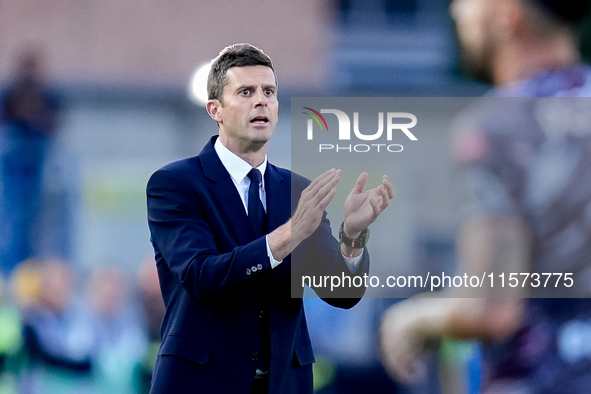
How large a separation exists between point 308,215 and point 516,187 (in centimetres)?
61

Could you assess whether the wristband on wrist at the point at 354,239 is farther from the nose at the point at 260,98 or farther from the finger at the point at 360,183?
the nose at the point at 260,98

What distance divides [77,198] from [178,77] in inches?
25.7

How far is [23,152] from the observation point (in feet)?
8.97

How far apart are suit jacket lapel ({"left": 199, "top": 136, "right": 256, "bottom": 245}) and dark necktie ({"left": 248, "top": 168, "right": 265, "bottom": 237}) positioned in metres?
0.02

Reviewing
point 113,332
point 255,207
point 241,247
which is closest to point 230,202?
point 255,207

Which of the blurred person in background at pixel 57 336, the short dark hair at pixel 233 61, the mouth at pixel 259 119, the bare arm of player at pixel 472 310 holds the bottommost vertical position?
the blurred person in background at pixel 57 336

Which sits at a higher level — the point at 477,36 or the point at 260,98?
the point at 260,98

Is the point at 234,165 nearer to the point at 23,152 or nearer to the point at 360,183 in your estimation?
the point at 360,183

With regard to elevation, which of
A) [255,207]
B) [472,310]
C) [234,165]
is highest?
[234,165]

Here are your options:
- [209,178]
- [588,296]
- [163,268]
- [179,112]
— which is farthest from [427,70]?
[588,296]

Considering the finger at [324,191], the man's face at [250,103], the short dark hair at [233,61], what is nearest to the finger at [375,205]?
the finger at [324,191]

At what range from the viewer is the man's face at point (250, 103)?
163 centimetres

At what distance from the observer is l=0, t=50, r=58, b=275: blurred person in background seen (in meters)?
2.67

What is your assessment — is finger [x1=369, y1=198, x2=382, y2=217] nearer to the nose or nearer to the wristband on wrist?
the wristband on wrist
